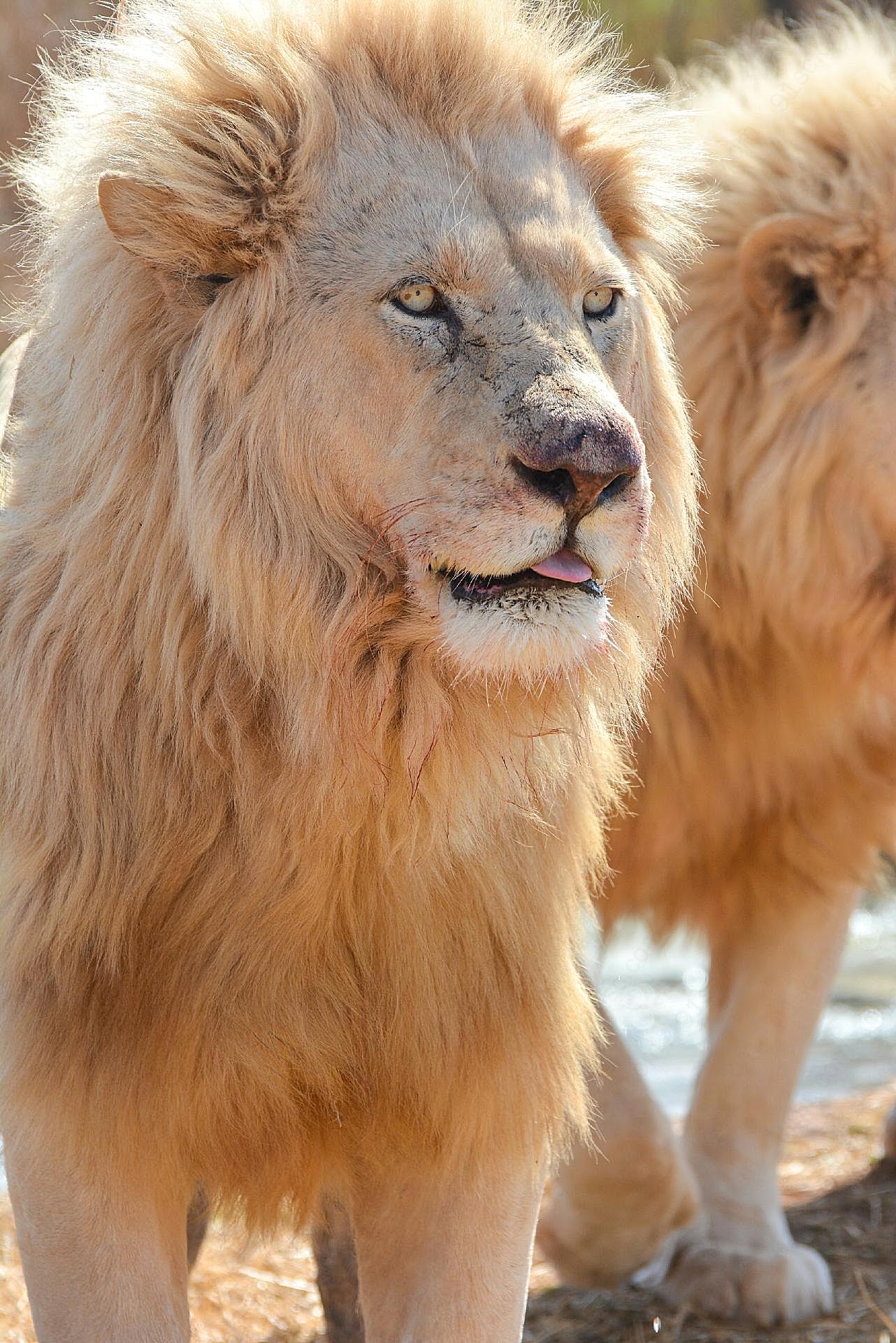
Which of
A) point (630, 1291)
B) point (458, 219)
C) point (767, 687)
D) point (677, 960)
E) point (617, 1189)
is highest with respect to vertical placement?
point (458, 219)

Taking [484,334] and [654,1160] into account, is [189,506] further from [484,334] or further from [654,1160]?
[654,1160]

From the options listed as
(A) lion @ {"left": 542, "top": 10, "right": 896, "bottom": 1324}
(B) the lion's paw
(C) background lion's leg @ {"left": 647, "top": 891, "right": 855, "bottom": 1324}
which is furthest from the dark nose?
A: (B) the lion's paw

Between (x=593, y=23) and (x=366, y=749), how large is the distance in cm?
120

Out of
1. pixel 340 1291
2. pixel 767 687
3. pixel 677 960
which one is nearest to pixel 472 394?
pixel 767 687

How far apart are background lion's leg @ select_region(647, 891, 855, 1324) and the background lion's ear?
2.05 meters

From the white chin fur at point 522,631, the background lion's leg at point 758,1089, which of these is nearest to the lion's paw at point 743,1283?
the background lion's leg at point 758,1089

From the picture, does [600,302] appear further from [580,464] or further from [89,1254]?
[89,1254]

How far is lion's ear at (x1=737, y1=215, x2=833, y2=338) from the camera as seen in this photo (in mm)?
3445

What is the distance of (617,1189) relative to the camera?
3.37 meters

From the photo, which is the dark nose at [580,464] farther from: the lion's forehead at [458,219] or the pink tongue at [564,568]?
Result: the lion's forehead at [458,219]

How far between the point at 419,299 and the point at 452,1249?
1.24 metres

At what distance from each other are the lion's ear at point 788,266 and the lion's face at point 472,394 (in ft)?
4.13

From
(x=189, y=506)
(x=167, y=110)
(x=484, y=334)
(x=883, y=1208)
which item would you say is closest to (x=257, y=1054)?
(x=189, y=506)

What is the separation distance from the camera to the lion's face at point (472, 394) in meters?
2.02
